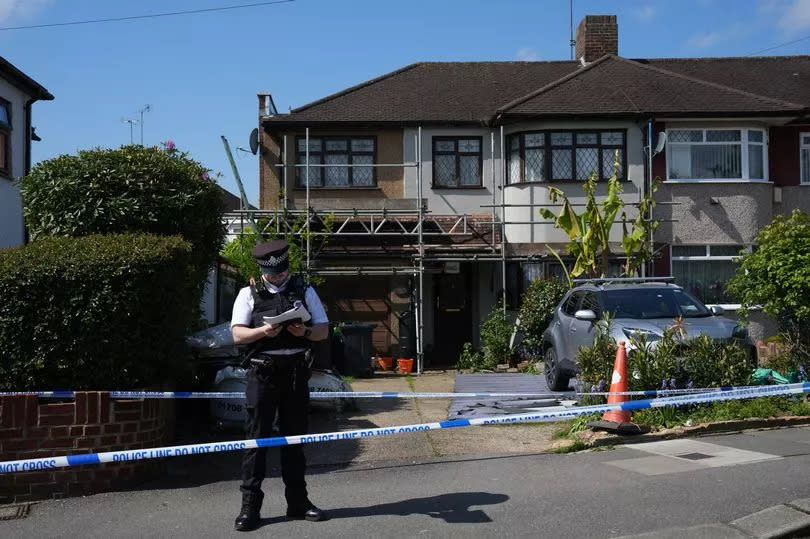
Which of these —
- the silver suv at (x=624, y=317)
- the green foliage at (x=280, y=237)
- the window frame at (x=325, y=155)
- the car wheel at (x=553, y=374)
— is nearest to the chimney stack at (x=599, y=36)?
the window frame at (x=325, y=155)

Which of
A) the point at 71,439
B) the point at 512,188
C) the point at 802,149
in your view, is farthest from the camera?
the point at 802,149

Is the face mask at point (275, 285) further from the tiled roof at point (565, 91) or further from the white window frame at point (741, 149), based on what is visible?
the white window frame at point (741, 149)

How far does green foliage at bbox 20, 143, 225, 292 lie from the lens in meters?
8.45

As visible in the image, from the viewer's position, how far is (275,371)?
17.9 ft

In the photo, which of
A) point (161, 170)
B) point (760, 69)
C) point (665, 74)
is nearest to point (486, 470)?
point (161, 170)

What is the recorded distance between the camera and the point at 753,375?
9.09m

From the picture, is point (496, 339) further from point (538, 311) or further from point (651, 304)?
point (651, 304)

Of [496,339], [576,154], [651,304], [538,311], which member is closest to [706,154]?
[576,154]

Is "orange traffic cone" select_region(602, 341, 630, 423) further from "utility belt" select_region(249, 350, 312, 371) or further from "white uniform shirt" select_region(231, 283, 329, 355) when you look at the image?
"utility belt" select_region(249, 350, 312, 371)

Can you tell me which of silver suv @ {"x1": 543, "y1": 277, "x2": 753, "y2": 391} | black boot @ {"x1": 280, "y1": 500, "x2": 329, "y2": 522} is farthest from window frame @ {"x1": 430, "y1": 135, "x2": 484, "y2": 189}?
black boot @ {"x1": 280, "y1": 500, "x2": 329, "y2": 522}

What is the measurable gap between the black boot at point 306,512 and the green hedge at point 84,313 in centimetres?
217

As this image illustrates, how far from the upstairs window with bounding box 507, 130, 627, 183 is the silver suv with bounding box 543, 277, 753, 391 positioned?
6.53 m

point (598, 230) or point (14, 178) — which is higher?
point (14, 178)

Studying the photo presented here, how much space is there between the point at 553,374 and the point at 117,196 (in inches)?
250
